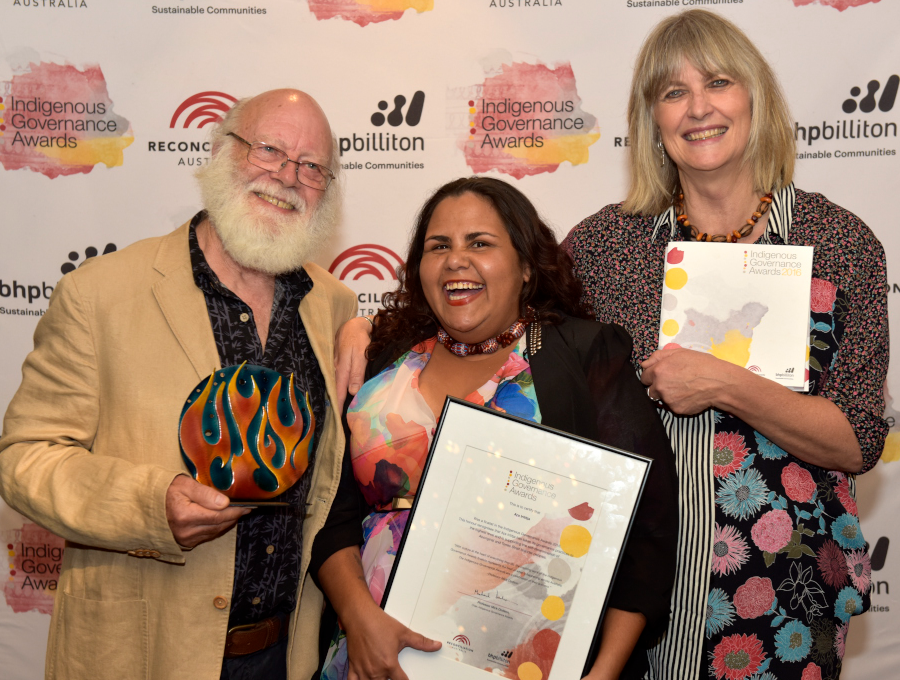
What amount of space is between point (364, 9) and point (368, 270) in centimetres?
129

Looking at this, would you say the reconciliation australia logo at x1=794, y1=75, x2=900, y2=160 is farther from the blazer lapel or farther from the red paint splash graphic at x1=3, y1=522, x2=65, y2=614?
the red paint splash graphic at x1=3, y1=522, x2=65, y2=614

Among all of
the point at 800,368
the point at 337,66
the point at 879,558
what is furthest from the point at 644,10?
the point at 879,558

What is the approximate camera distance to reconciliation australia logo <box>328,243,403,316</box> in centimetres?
367

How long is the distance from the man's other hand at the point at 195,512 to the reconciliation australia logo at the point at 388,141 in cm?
225

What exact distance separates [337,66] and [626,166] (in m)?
1.54

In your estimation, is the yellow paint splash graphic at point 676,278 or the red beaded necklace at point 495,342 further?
the red beaded necklace at point 495,342

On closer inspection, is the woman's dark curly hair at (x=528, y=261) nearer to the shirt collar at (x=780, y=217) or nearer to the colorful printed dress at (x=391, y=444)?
the colorful printed dress at (x=391, y=444)

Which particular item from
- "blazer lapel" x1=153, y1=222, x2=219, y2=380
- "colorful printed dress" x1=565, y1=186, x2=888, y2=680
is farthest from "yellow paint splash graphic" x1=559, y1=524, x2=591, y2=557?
"blazer lapel" x1=153, y1=222, x2=219, y2=380

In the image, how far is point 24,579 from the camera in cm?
371

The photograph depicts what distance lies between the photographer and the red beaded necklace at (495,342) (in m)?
2.09

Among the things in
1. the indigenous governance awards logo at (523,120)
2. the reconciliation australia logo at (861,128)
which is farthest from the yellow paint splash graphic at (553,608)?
the reconciliation australia logo at (861,128)

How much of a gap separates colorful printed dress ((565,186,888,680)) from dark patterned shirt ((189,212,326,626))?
1.09 m

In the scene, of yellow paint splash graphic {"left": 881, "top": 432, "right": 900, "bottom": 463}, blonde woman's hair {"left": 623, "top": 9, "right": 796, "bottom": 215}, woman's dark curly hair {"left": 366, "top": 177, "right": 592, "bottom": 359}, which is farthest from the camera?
yellow paint splash graphic {"left": 881, "top": 432, "right": 900, "bottom": 463}

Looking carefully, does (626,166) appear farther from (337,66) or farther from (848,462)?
(848,462)
